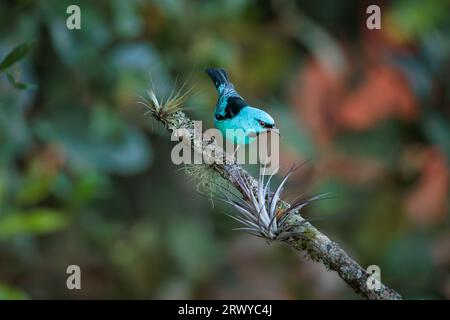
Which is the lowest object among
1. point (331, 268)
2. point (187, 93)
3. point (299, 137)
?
point (331, 268)

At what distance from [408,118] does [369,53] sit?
300mm

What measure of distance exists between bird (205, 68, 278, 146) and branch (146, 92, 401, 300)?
0.10ft

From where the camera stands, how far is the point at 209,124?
177 cm

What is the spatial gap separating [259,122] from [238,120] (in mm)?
19

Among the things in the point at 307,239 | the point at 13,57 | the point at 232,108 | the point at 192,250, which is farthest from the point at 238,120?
the point at 192,250

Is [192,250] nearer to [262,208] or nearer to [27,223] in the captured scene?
[27,223]

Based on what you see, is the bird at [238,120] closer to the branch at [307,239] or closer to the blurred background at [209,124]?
the branch at [307,239]

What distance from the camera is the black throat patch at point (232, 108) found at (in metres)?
0.62

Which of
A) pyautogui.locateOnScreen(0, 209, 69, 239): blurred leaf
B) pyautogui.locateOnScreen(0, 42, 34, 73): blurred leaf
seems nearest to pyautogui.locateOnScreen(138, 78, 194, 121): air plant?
pyautogui.locateOnScreen(0, 42, 34, 73): blurred leaf

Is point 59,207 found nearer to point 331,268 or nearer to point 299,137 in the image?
point 299,137

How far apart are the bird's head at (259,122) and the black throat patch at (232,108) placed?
0.04 feet

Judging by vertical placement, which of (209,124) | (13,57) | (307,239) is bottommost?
(307,239)

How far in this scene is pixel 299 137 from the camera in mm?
1995

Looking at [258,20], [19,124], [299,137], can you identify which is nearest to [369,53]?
[258,20]
